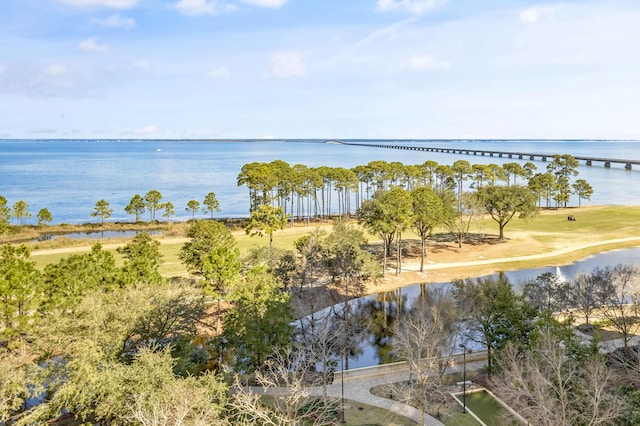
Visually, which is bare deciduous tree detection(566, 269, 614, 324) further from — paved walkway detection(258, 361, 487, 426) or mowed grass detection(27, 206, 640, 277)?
mowed grass detection(27, 206, 640, 277)

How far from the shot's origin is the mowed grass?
64000mm

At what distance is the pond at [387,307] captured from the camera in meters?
38.4

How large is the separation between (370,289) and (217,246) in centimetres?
2056

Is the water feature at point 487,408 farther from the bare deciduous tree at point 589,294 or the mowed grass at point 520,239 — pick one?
the mowed grass at point 520,239

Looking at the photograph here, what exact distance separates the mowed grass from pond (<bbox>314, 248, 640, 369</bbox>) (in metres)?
2.72

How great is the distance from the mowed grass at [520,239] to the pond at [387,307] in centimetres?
272

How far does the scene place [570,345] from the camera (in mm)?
26578

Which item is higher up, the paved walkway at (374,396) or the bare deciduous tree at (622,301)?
the bare deciduous tree at (622,301)

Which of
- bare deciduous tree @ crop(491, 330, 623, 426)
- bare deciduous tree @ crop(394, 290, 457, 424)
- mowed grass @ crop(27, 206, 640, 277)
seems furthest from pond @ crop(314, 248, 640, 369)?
bare deciduous tree @ crop(491, 330, 623, 426)

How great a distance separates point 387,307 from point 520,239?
37872 mm

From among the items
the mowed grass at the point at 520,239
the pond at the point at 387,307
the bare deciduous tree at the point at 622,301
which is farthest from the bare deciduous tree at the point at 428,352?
the mowed grass at the point at 520,239

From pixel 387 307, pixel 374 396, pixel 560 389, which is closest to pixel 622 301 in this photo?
pixel 560 389

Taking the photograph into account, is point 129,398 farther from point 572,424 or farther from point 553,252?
point 553,252

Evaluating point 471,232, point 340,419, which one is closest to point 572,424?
point 340,419
